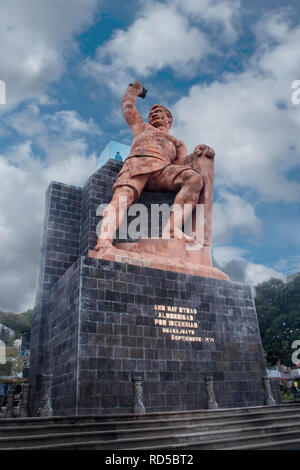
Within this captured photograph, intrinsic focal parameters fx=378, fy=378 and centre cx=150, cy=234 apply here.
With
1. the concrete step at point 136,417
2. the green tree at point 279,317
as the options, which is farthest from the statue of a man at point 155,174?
the green tree at point 279,317

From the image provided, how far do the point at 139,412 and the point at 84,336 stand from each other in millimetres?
1962

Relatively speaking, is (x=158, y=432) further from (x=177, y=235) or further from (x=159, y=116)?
(x=159, y=116)

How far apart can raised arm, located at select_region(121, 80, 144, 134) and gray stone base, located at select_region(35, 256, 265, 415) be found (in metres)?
5.53

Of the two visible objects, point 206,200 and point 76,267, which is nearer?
point 76,267

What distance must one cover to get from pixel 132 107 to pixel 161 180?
10.2 ft

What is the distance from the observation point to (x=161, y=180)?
11.5 metres

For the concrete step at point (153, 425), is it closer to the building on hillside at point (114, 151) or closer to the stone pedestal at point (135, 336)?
the stone pedestal at point (135, 336)

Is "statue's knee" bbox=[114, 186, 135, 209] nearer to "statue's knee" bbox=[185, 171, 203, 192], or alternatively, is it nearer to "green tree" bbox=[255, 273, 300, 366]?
"statue's knee" bbox=[185, 171, 203, 192]

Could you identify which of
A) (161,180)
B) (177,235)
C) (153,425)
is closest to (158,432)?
(153,425)

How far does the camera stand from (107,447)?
→ 5023mm

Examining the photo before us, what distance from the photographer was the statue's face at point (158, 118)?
1264 cm
